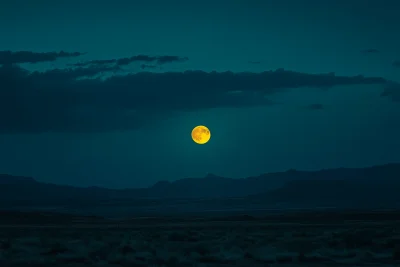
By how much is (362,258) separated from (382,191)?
163171 millimetres

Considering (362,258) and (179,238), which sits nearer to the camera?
(362,258)

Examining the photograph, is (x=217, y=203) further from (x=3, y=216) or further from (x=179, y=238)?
(x=179, y=238)

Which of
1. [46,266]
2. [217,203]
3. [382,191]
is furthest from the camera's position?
[382,191]

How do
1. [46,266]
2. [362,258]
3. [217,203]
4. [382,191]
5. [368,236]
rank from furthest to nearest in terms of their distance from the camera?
1. [382,191]
2. [217,203]
3. [368,236]
4. [362,258]
5. [46,266]

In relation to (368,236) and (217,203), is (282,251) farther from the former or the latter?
(217,203)

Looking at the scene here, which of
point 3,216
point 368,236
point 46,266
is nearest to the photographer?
point 46,266

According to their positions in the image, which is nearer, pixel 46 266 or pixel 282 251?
pixel 46 266

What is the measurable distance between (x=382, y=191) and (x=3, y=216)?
131406 mm

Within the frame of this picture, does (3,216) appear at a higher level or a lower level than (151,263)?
higher

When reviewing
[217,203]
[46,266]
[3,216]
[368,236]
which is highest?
[217,203]

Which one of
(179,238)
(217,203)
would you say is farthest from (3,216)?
(217,203)

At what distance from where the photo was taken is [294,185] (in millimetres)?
190750

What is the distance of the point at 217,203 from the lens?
529 feet

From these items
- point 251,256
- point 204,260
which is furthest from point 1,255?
point 251,256
